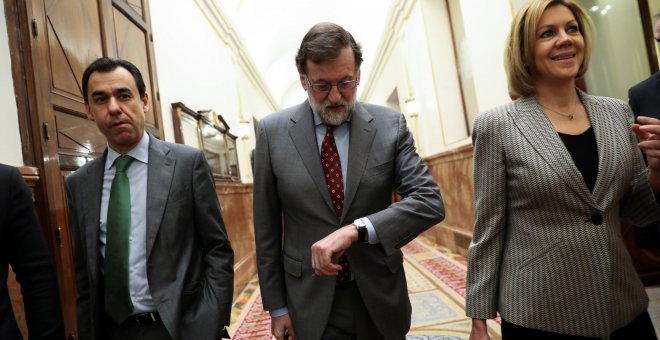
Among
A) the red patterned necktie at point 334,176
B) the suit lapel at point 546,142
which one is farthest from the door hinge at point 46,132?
the suit lapel at point 546,142

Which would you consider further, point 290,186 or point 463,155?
point 463,155

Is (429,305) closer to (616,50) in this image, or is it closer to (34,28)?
(616,50)

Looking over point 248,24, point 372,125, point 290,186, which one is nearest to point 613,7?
point 372,125

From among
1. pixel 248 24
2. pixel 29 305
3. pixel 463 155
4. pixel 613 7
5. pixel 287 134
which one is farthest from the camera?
pixel 248 24

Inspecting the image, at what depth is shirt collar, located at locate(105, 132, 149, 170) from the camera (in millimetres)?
1950

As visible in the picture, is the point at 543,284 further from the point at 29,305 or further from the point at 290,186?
the point at 29,305

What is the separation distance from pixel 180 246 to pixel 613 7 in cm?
485

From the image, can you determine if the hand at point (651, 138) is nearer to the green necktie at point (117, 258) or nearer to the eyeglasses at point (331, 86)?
the eyeglasses at point (331, 86)

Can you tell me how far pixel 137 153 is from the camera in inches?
77.0

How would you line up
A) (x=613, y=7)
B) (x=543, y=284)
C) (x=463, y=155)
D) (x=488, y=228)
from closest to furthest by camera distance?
1. (x=543, y=284)
2. (x=488, y=228)
3. (x=613, y=7)
4. (x=463, y=155)

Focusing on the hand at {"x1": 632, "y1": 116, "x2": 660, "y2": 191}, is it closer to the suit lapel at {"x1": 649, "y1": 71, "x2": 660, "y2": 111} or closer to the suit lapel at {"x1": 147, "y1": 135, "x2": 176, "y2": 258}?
the suit lapel at {"x1": 649, "y1": 71, "x2": 660, "y2": 111}

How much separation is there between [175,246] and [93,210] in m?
0.37

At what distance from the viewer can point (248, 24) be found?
45.4 feet

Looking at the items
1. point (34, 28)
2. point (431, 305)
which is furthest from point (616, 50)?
point (34, 28)
